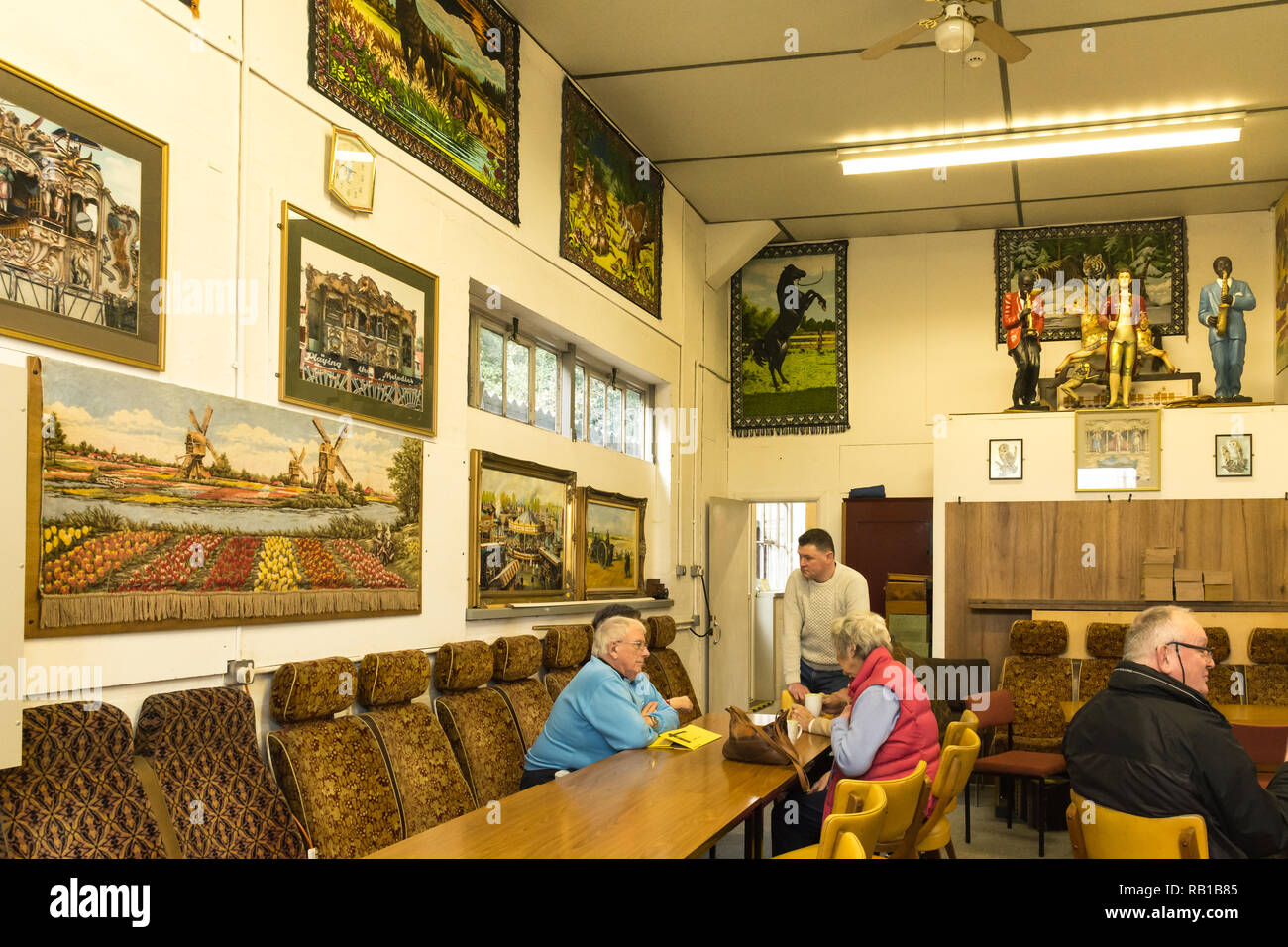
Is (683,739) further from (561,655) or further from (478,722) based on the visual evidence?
(561,655)

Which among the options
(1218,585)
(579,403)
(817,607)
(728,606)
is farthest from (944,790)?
(728,606)

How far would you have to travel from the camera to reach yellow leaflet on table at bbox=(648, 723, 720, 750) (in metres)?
4.78

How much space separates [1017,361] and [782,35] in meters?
4.18

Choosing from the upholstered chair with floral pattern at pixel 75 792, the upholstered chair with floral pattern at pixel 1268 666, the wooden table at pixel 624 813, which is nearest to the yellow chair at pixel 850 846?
the wooden table at pixel 624 813

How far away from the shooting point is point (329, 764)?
4145mm

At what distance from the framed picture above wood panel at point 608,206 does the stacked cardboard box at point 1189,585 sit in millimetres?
5114

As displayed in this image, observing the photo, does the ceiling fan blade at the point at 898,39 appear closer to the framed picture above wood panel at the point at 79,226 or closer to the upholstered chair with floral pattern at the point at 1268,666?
the framed picture above wood panel at the point at 79,226

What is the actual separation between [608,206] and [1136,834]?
640 centimetres

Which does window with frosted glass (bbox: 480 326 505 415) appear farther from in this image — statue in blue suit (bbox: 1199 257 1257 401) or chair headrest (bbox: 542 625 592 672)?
statue in blue suit (bbox: 1199 257 1257 401)

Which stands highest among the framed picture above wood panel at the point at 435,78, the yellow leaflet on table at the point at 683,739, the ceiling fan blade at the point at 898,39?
the ceiling fan blade at the point at 898,39

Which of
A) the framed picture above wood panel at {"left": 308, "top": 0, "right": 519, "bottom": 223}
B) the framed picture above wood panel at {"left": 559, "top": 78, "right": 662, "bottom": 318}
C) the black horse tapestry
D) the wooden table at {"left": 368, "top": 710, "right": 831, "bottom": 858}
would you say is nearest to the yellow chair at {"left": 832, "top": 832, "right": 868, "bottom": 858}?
the wooden table at {"left": 368, "top": 710, "right": 831, "bottom": 858}

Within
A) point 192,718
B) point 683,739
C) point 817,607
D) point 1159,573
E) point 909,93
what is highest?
point 909,93

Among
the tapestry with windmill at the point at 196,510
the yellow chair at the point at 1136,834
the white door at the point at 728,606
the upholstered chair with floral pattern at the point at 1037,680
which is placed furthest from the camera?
the white door at the point at 728,606

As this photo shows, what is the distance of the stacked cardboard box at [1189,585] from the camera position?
8930 mm
